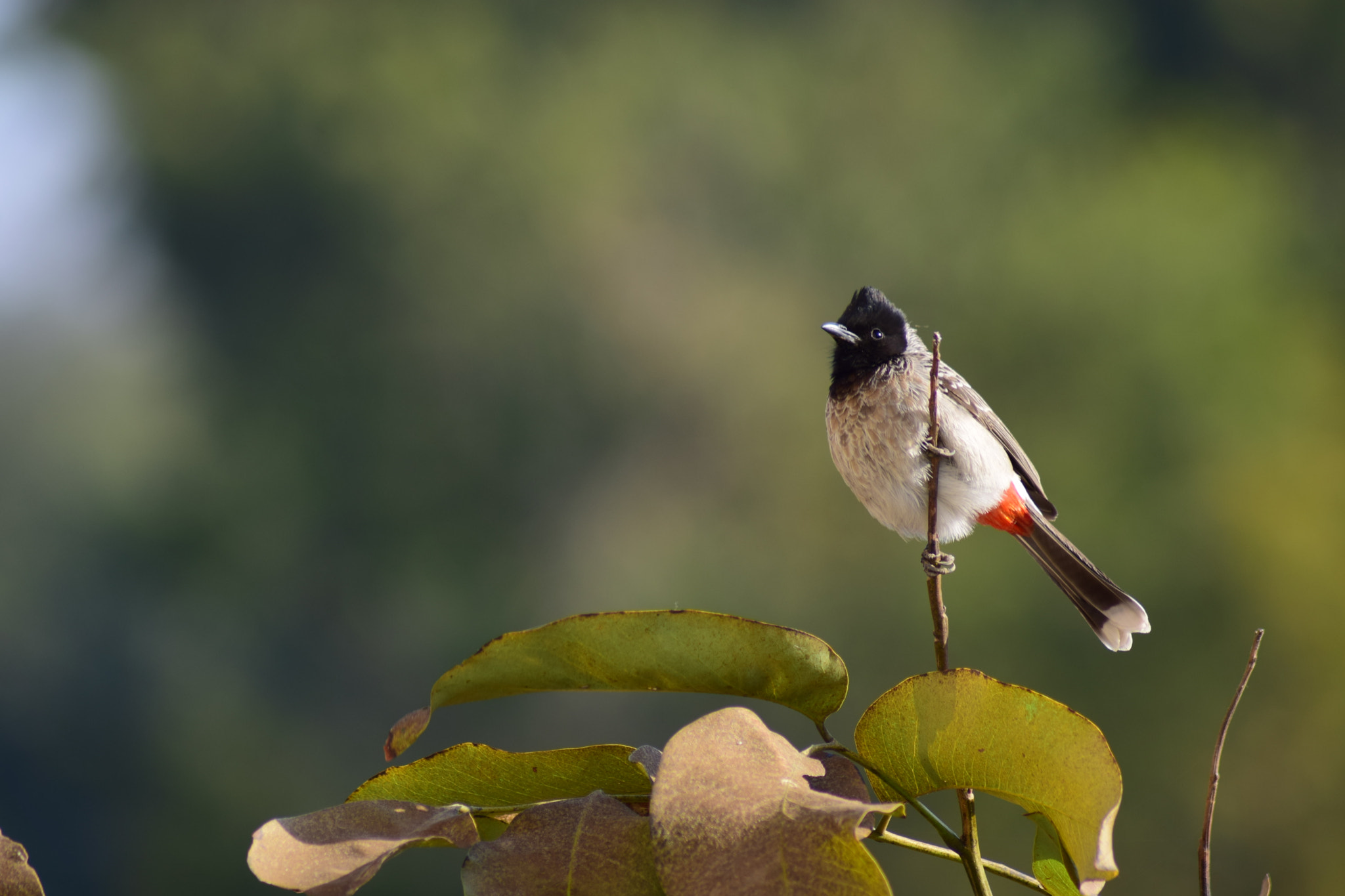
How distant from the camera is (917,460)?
175 cm

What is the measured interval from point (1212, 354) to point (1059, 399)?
148cm

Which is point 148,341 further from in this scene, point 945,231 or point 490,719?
point 945,231

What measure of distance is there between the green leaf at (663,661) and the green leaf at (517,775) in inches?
1.0

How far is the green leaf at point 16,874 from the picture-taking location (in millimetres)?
592

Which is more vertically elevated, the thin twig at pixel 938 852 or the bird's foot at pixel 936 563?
the bird's foot at pixel 936 563

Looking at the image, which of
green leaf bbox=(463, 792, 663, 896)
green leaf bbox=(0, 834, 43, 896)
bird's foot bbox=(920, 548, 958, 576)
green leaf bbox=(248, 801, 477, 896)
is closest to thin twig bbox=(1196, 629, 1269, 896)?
bird's foot bbox=(920, 548, 958, 576)

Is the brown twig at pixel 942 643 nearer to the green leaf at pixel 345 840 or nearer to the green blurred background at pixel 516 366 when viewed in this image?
the green leaf at pixel 345 840

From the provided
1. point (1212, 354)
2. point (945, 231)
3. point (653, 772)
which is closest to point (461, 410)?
point (945, 231)

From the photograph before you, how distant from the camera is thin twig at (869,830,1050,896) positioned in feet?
1.86

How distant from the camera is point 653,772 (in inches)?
24.0

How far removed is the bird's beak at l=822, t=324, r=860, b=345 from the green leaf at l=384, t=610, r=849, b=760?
3.58 feet

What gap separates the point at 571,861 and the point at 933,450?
0.40 metres

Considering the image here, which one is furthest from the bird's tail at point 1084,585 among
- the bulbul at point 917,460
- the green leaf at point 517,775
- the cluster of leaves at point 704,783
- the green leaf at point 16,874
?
the green leaf at point 16,874

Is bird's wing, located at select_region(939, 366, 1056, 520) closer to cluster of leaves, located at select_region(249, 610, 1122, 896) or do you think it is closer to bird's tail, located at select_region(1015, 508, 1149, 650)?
bird's tail, located at select_region(1015, 508, 1149, 650)
